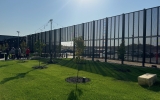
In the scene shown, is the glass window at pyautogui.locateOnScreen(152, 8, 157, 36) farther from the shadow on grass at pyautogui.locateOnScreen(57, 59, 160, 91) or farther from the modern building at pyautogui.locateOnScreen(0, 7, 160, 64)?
the shadow on grass at pyautogui.locateOnScreen(57, 59, 160, 91)

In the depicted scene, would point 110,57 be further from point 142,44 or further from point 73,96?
point 73,96

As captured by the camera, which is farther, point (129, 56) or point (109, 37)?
point (109, 37)

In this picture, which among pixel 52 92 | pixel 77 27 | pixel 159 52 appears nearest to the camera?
pixel 52 92

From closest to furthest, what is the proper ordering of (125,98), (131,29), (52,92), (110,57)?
(125,98) → (52,92) → (131,29) → (110,57)

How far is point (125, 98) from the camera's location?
6.34m

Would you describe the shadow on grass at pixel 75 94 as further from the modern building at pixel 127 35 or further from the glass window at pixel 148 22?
the glass window at pixel 148 22

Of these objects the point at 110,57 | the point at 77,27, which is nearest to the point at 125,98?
the point at 110,57

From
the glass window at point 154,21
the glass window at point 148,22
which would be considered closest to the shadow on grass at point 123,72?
the glass window at point 154,21

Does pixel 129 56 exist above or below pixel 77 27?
below

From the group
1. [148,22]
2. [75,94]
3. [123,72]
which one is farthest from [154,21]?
[75,94]

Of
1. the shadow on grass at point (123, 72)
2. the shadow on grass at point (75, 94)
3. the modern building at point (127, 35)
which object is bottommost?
the shadow on grass at point (75, 94)

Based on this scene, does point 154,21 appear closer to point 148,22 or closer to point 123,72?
point 148,22

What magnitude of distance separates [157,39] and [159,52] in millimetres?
1420

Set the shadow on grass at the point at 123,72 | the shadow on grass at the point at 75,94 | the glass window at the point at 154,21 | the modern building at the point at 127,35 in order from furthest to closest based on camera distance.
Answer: the modern building at the point at 127,35
the glass window at the point at 154,21
the shadow on grass at the point at 123,72
the shadow on grass at the point at 75,94
